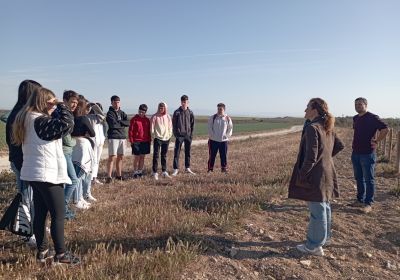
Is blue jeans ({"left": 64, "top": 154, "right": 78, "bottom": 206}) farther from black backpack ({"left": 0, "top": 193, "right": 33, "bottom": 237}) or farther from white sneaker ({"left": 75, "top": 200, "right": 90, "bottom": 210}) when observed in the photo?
black backpack ({"left": 0, "top": 193, "right": 33, "bottom": 237})

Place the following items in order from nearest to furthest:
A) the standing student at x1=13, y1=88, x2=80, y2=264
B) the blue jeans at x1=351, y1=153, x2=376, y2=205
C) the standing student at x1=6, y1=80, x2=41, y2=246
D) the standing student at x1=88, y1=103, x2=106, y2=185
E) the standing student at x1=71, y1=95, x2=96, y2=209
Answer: the standing student at x1=13, y1=88, x2=80, y2=264
the standing student at x1=6, y1=80, x2=41, y2=246
the standing student at x1=71, y1=95, x2=96, y2=209
the blue jeans at x1=351, y1=153, x2=376, y2=205
the standing student at x1=88, y1=103, x2=106, y2=185

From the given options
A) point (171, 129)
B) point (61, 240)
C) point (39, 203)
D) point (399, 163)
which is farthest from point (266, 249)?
point (399, 163)

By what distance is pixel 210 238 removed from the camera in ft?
17.3

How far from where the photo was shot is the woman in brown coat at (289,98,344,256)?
4.83 m

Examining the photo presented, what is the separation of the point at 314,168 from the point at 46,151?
3276 millimetres

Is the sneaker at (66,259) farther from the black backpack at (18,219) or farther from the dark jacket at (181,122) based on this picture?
the dark jacket at (181,122)

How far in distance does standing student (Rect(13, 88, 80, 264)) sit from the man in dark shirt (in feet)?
18.3

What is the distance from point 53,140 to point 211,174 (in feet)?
22.9

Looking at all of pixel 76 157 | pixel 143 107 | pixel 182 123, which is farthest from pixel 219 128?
pixel 76 157

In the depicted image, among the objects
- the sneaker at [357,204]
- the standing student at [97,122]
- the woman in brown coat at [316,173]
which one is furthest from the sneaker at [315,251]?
the standing student at [97,122]

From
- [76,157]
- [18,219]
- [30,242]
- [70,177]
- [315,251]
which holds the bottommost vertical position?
[315,251]

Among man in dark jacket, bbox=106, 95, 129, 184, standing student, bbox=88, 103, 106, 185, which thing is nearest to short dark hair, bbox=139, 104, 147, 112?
man in dark jacket, bbox=106, 95, 129, 184

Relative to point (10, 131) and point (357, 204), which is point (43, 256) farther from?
point (357, 204)

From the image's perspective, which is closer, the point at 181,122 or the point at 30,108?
the point at 30,108
